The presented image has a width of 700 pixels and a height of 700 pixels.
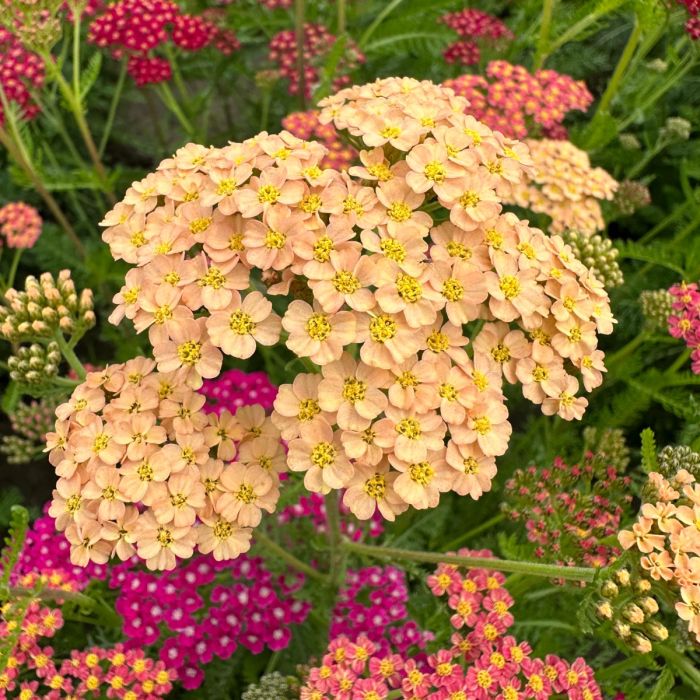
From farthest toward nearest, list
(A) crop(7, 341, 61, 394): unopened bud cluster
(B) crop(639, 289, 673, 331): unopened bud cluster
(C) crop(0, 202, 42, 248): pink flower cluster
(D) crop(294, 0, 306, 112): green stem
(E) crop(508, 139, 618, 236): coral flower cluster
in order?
(C) crop(0, 202, 42, 248): pink flower cluster
(D) crop(294, 0, 306, 112): green stem
(E) crop(508, 139, 618, 236): coral flower cluster
(B) crop(639, 289, 673, 331): unopened bud cluster
(A) crop(7, 341, 61, 394): unopened bud cluster

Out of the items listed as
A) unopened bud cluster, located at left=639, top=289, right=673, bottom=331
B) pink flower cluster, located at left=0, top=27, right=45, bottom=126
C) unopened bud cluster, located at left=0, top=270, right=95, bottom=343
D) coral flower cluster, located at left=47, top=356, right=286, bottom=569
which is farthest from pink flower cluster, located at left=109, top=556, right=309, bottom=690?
pink flower cluster, located at left=0, top=27, right=45, bottom=126

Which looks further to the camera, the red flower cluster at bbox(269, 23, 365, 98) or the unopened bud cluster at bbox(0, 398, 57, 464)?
the red flower cluster at bbox(269, 23, 365, 98)

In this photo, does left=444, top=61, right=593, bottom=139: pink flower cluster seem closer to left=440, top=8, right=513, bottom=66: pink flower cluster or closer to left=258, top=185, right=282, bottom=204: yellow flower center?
left=440, top=8, right=513, bottom=66: pink flower cluster

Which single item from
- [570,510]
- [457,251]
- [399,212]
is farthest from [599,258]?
[399,212]

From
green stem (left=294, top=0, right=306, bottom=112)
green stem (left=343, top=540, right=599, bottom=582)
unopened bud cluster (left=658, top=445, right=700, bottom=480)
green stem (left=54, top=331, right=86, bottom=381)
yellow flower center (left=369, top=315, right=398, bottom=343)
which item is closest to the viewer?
yellow flower center (left=369, top=315, right=398, bottom=343)

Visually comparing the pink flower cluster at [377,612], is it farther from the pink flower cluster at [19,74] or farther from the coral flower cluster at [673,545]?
the pink flower cluster at [19,74]
